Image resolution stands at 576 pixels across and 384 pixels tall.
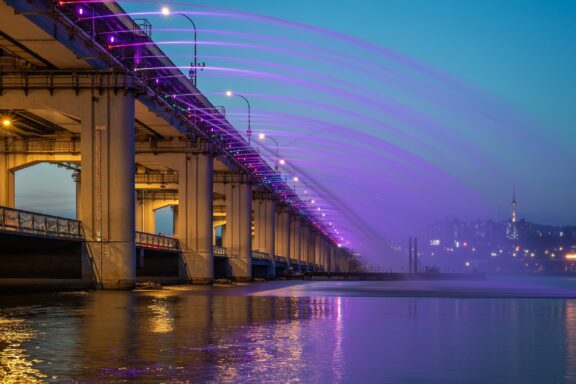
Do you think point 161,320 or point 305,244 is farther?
point 305,244

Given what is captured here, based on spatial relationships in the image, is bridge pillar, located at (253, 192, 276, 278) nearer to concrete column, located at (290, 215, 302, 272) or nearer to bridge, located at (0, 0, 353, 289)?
concrete column, located at (290, 215, 302, 272)

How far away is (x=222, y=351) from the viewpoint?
1525 cm

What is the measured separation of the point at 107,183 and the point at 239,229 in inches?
A: 1934

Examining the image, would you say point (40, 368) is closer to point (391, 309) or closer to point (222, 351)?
point (222, 351)

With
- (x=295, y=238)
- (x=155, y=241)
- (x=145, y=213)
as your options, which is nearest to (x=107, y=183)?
(x=155, y=241)

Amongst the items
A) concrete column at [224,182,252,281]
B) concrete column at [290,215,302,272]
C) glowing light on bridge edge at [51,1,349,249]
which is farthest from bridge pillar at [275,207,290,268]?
concrete column at [224,182,252,281]

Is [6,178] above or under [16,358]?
above

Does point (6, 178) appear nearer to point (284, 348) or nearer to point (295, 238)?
point (284, 348)

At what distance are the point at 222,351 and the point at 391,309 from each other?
15667 mm

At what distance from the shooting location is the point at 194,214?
73250mm

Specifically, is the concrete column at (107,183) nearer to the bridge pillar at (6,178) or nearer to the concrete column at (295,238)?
the bridge pillar at (6,178)

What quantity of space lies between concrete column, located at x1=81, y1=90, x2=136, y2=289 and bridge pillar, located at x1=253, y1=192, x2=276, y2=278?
71.0 meters

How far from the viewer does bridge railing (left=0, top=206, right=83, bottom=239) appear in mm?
41031

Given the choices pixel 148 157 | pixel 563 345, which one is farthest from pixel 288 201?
pixel 563 345
